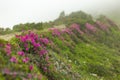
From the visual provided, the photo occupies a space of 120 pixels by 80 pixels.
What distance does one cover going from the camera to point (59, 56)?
27.5 meters

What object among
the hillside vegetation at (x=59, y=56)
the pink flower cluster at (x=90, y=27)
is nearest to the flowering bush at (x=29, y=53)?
the hillside vegetation at (x=59, y=56)

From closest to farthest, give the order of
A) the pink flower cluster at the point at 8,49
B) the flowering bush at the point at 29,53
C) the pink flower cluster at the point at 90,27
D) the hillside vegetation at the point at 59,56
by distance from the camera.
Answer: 1. the hillside vegetation at the point at 59,56
2. the pink flower cluster at the point at 8,49
3. the flowering bush at the point at 29,53
4. the pink flower cluster at the point at 90,27

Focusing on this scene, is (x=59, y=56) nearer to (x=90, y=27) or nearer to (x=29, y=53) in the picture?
(x=29, y=53)

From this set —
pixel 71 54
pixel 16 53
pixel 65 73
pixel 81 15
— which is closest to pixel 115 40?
pixel 81 15

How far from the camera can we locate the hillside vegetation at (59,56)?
57.9 feet

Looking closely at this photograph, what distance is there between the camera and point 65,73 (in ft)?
75.2

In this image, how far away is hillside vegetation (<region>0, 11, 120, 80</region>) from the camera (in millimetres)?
17641

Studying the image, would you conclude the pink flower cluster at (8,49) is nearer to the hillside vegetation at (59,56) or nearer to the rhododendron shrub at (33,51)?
the hillside vegetation at (59,56)

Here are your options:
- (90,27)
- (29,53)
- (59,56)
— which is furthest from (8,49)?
(90,27)

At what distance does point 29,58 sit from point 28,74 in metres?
3.86

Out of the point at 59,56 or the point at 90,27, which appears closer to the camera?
Result: the point at 59,56

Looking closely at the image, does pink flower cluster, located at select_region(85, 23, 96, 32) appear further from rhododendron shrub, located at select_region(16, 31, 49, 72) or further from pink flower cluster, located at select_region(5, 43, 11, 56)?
pink flower cluster, located at select_region(5, 43, 11, 56)

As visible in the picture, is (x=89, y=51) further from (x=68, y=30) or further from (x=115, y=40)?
(x=115, y=40)

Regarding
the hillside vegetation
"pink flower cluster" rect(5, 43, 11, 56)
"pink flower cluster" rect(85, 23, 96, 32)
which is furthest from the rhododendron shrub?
"pink flower cluster" rect(85, 23, 96, 32)
